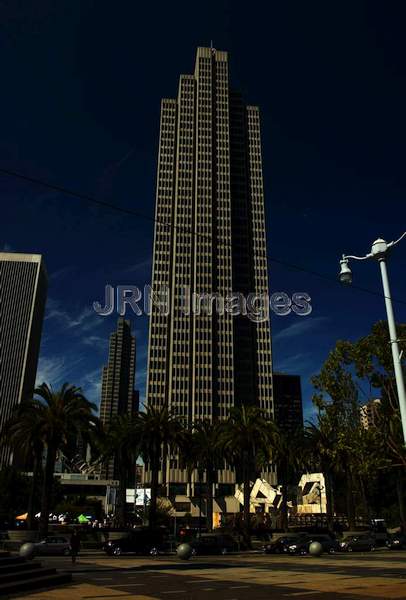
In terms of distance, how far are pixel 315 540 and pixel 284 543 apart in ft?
7.92

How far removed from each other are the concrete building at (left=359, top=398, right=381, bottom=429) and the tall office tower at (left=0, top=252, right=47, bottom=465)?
169 metres

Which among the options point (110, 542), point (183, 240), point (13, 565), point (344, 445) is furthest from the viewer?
point (183, 240)

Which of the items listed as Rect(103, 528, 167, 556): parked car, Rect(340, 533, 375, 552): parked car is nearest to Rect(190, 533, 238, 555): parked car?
Rect(103, 528, 167, 556): parked car

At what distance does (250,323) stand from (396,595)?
5422 inches

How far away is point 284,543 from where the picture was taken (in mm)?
38812

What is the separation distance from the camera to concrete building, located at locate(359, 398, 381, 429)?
21250 mm

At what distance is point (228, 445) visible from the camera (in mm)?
49719

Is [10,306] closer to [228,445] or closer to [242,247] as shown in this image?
[242,247]

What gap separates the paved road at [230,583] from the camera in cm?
1523

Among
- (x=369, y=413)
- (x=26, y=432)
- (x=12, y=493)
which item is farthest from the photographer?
(x=12, y=493)

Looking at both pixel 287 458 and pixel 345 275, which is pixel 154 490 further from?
pixel 345 275

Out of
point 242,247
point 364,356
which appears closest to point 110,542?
point 364,356

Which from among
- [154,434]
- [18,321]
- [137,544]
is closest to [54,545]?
[137,544]

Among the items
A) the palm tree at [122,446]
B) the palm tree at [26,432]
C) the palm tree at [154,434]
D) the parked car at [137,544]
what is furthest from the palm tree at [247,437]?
the palm tree at [26,432]
